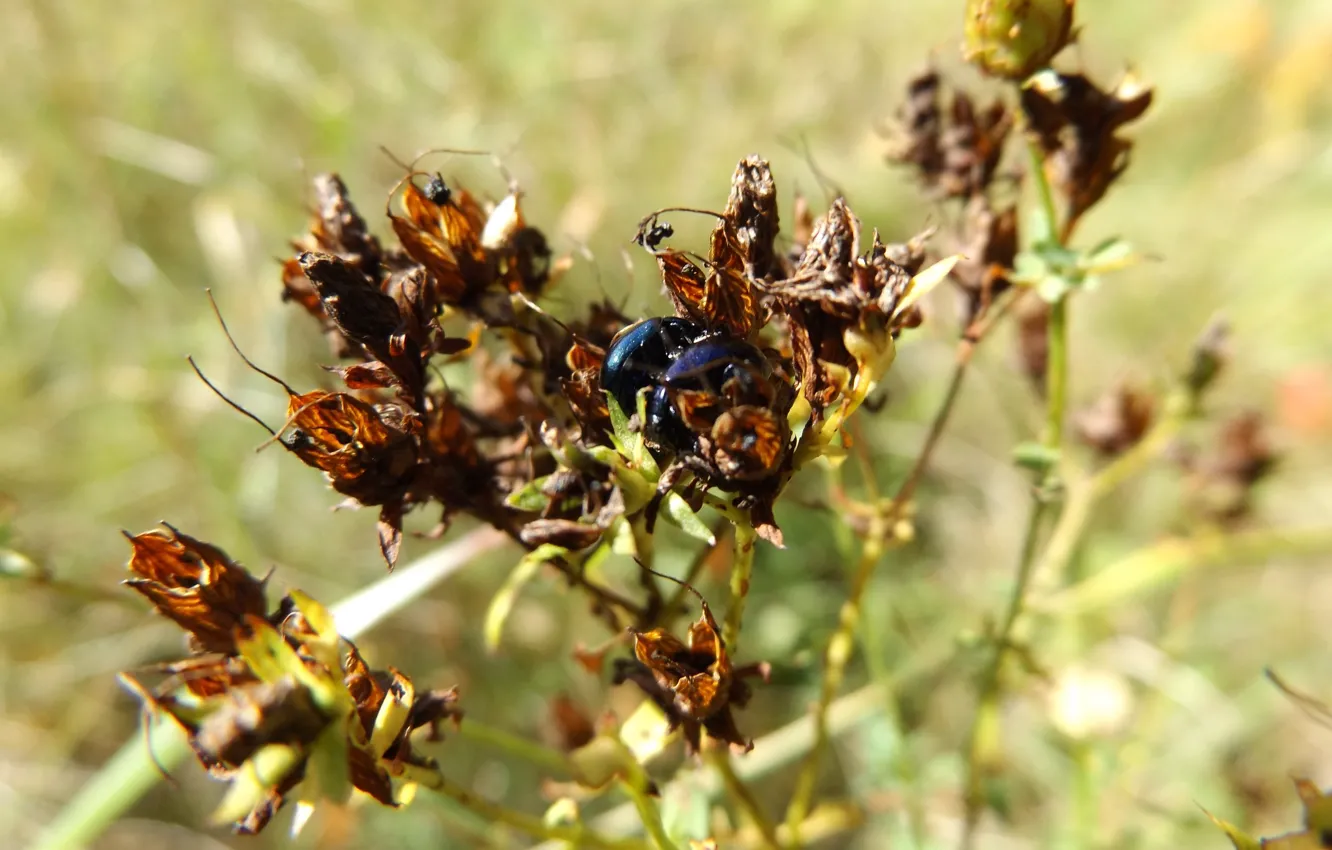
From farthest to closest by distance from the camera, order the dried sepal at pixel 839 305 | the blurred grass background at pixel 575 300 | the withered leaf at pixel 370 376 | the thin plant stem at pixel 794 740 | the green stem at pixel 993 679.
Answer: the blurred grass background at pixel 575 300 < the thin plant stem at pixel 794 740 < the green stem at pixel 993 679 < the withered leaf at pixel 370 376 < the dried sepal at pixel 839 305

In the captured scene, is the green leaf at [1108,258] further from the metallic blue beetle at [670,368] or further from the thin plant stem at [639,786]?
the thin plant stem at [639,786]

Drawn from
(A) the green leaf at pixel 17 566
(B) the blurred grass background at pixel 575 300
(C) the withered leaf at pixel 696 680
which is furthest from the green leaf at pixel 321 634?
(B) the blurred grass background at pixel 575 300

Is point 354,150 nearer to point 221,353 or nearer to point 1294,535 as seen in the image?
point 221,353

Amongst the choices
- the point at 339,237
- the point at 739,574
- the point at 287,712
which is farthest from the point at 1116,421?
the point at 287,712

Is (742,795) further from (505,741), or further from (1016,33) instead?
(1016,33)

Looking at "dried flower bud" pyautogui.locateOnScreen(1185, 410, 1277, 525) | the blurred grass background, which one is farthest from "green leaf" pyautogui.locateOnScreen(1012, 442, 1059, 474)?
the blurred grass background

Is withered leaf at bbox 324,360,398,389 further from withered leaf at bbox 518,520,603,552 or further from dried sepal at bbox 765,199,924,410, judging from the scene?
dried sepal at bbox 765,199,924,410

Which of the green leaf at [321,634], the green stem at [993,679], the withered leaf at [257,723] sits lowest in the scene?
the green stem at [993,679]
